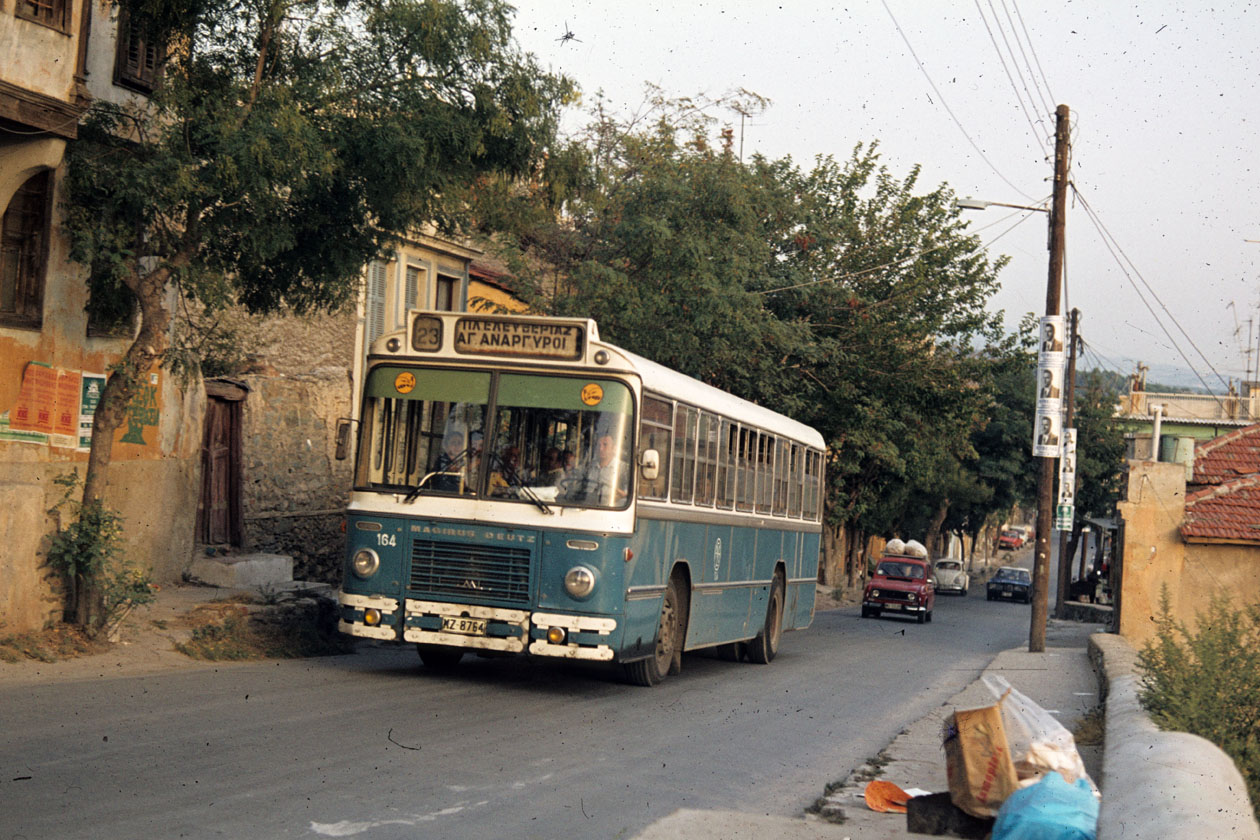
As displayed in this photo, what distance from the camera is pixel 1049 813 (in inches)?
247

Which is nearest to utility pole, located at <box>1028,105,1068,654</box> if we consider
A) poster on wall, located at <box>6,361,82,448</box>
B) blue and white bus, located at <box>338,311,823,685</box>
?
blue and white bus, located at <box>338,311,823,685</box>

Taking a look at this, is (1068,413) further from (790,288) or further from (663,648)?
(663,648)

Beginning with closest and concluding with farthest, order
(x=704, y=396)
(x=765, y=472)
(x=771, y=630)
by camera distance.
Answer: (x=704, y=396) → (x=765, y=472) → (x=771, y=630)

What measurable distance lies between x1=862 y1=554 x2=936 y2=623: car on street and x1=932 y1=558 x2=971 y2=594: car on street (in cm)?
2631

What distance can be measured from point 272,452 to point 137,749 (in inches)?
638

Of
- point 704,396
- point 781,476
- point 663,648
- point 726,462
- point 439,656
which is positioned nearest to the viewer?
point 439,656

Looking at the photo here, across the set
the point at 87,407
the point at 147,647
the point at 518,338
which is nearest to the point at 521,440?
the point at 518,338

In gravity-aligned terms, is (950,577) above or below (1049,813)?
below

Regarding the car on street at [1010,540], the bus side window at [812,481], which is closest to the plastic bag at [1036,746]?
the bus side window at [812,481]

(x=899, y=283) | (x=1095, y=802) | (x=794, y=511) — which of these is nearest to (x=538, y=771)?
(x=1095, y=802)

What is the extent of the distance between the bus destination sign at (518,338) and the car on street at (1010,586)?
172ft

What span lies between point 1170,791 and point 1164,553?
20293 millimetres

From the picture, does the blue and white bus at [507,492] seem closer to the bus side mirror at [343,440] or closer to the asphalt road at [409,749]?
the bus side mirror at [343,440]

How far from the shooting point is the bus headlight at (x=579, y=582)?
1227 centimetres
